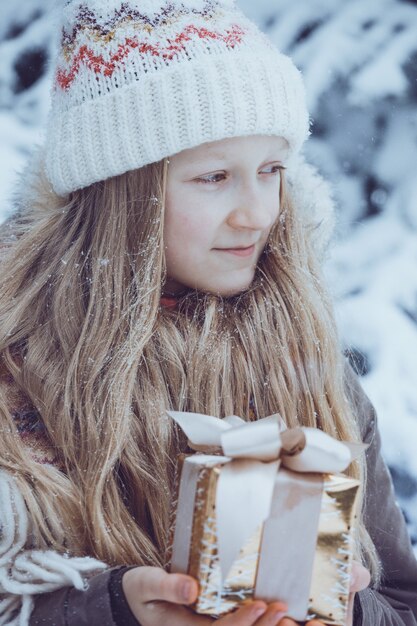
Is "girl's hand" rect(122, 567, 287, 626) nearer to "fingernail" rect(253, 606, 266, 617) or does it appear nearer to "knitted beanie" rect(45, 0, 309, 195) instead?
"fingernail" rect(253, 606, 266, 617)

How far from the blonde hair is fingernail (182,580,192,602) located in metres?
0.31

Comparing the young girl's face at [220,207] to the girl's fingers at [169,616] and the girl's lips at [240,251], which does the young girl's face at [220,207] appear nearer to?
the girl's lips at [240,251]

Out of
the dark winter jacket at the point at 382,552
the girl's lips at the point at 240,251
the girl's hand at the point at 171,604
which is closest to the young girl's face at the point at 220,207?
the girl's lips at the point at 240,251

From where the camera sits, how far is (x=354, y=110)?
84.4 inches

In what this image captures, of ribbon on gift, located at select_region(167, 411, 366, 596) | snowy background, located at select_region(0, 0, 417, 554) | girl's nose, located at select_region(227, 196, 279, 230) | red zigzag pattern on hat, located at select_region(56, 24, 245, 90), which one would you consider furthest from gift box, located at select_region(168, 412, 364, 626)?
snowy background, located at select_region(0, 0, 417, 554)

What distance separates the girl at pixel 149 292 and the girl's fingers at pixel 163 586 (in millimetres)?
191

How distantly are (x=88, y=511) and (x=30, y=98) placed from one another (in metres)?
1.39

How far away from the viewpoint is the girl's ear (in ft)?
4.63

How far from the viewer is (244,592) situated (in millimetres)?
774

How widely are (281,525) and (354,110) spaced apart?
5.29ft

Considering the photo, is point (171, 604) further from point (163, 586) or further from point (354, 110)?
point (354, 110)

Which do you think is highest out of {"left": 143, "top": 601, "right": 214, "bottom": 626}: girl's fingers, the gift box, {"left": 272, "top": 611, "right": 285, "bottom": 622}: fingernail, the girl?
the girl

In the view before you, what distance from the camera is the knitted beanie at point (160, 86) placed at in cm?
113

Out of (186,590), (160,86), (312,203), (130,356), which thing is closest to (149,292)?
(130,356)
